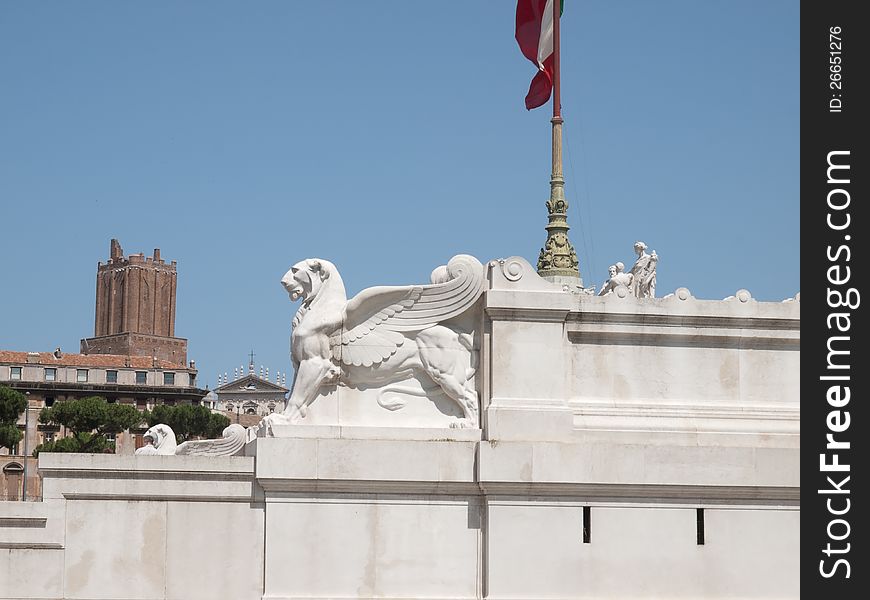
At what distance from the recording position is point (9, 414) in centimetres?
9681

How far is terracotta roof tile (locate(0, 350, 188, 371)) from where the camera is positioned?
11656cm

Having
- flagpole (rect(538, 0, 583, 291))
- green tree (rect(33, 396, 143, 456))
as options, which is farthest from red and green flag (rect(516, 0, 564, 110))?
green tree (rect(33, 396, 143, 456))

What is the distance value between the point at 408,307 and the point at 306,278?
49.3 inches

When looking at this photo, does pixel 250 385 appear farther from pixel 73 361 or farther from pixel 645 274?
pixel 645 274

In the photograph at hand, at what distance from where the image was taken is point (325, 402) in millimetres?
16266

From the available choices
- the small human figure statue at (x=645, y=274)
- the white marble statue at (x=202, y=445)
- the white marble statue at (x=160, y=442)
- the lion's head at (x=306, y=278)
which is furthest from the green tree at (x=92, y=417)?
the lion's head at (x=306, y=278)

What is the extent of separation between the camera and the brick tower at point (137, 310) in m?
179

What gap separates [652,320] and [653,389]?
827mm

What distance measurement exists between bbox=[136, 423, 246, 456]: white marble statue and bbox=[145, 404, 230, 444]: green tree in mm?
83814

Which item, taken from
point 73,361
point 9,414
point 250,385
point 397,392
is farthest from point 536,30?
point 250,385
